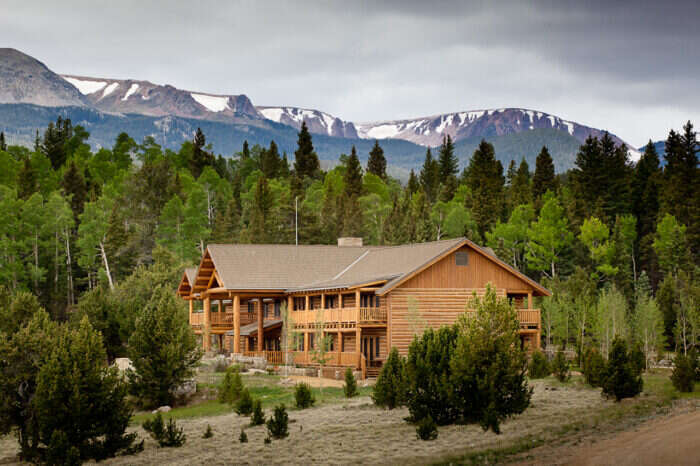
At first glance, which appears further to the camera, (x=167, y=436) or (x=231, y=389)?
(x=231, y=389)

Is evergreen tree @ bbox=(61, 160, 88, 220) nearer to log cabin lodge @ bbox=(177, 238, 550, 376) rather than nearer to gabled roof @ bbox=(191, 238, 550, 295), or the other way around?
log cabin lodge @ bbox=(177, 238, 550, 376)

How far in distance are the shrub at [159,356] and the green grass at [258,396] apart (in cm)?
109

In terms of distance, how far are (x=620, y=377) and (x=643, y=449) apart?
10.3 m

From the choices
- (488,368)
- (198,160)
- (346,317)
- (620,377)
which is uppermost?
(198,160)

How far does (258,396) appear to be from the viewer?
38406mm

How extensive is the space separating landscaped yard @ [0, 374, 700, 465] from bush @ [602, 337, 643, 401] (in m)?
0.46

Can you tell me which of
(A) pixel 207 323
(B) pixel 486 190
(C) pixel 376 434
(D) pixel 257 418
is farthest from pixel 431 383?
(B) pixel 486 190

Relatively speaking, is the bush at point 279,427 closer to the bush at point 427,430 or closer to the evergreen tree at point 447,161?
the bush at point 427,430

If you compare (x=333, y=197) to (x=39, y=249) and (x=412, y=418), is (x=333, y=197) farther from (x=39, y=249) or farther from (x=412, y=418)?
(x=412, y=418)

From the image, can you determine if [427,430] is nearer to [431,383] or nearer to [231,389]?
[431,383]

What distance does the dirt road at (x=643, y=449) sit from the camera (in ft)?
64.5

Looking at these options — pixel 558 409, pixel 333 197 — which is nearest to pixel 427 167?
pixel 333 197

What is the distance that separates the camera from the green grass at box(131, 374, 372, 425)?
115 ft

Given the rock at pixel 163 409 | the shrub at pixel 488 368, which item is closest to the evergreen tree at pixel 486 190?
the rock at pixel 163 409
